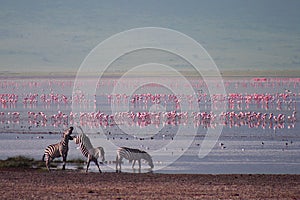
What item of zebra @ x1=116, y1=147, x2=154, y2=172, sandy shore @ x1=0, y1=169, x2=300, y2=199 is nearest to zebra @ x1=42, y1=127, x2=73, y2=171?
sandy shore @ x1=0, y1=169, x2=300, y2=199

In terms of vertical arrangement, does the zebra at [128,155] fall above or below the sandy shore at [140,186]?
above

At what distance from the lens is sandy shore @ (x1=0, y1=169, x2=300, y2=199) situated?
1358cm

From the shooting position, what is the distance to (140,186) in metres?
14.9

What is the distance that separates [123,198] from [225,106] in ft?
109

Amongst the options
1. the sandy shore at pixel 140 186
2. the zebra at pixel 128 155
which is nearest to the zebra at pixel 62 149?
the sandy shore at pixel 140 186

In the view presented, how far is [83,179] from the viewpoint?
15.9 meters

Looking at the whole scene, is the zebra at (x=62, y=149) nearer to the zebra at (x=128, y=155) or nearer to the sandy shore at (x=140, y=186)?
the sandy shore at (x=140, y=186)

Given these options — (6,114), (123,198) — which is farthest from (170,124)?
(123,198)

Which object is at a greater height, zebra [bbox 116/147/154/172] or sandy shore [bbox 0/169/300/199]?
zebra [bbox 116/147/154/172]

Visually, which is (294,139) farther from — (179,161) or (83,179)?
(83,179)

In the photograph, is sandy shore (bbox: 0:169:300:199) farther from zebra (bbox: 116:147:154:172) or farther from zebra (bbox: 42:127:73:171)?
zebra (bbox: 116:147:154:172)

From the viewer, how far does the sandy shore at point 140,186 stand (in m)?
13.6

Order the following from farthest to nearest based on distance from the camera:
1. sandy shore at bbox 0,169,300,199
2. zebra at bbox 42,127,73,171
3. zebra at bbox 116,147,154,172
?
zebra at bbox 116,147,154,172 < zebra at bbox 42,127,73,171 < sandy shore at bbox 0,169,300,199

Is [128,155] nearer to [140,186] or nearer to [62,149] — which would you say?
[62,149]
